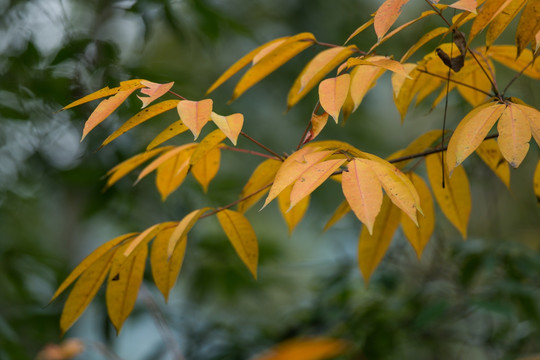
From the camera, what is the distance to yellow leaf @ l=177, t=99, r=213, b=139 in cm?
43

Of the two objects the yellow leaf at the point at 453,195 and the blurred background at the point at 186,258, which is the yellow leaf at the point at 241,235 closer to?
the yellow leaf at the point at 453,195

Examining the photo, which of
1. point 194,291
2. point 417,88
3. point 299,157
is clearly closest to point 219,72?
point 194,291

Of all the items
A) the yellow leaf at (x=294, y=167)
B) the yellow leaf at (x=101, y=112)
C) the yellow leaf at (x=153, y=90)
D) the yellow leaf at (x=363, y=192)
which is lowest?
the yellow leaf at (x=294, y=167)

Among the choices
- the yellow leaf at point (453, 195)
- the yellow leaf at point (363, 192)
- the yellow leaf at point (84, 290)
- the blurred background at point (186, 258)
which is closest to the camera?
the yellow leaf at point (363, 192)

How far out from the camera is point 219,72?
218 centimetres

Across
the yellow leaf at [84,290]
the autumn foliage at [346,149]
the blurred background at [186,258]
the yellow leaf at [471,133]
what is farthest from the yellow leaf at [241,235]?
the blurred background at [186,258]

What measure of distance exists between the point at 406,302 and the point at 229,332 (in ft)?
1.25

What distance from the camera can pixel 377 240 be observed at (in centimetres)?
63

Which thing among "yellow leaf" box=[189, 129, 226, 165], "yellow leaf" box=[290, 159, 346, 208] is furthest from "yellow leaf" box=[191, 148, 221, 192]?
"yellow leaf" box=[290, 159, 346, 208]

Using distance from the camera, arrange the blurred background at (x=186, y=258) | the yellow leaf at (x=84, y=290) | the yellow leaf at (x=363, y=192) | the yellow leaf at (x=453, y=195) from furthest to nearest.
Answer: the blurred background at (x=186, y=258) < the yellow leaf at (x=453, y=195) < the yellow leaf at (x=84, y=290) < the yellow leaf at (x=363, y=192)

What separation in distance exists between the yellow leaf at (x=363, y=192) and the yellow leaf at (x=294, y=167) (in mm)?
35

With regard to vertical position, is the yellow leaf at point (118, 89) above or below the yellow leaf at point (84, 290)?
above

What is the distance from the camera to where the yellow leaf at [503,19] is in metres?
0.48

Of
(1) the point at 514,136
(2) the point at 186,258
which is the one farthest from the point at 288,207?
(2) the point at 186,258
